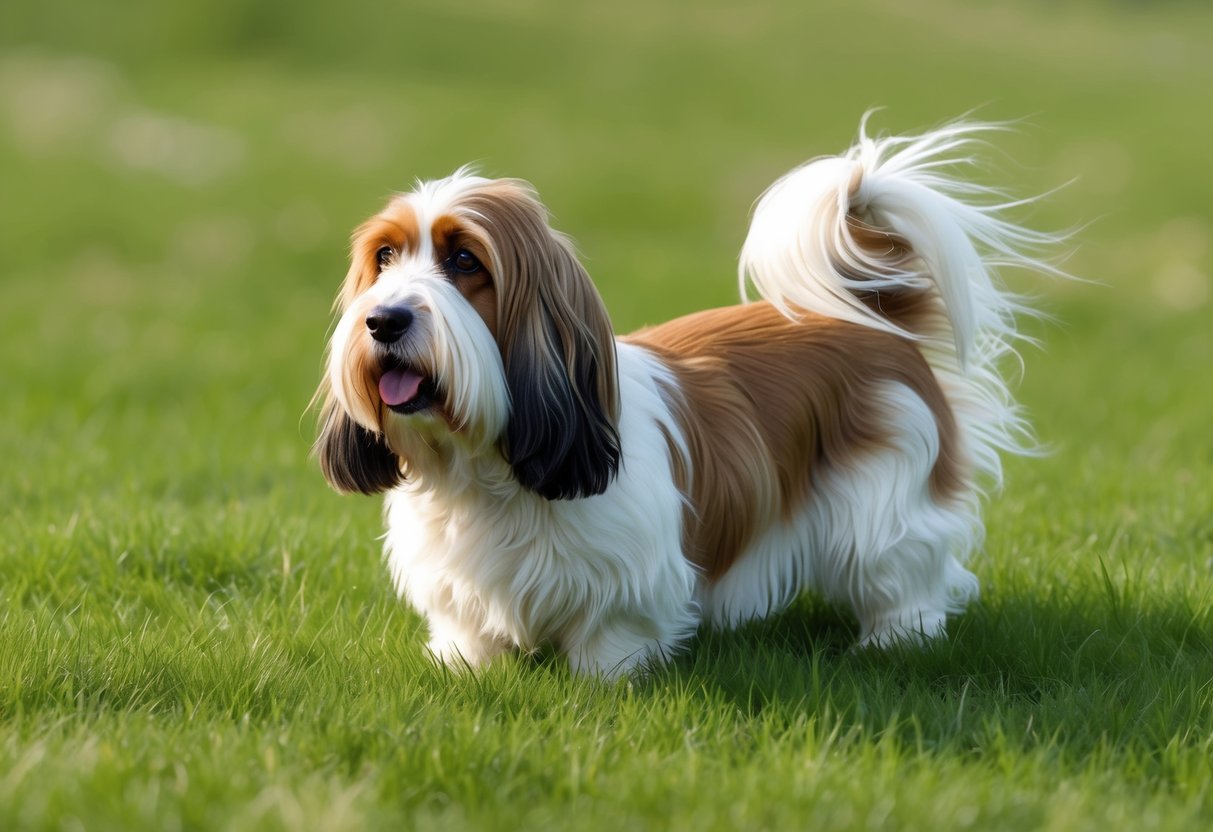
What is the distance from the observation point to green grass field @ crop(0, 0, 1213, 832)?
290 cm

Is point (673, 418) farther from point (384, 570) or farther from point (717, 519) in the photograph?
point (384, 570)

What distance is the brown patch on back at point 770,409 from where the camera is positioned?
3971mm

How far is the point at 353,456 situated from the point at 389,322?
58 centimetres

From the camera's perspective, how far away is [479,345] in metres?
3.28

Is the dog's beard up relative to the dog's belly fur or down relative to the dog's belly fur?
up

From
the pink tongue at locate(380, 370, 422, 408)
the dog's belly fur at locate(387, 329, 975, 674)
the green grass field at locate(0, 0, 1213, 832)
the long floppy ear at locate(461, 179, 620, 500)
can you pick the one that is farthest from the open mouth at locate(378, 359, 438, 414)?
the green grass field at locate(0, 0, 1213, 832)

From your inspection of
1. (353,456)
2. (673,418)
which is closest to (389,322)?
(353,456)

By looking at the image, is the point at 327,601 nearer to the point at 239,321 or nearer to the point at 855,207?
the point at 855,207

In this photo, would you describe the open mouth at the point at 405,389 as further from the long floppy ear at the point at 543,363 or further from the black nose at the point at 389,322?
the long floppy ear at the point at 543,363

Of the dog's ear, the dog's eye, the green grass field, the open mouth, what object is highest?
the dog's eye

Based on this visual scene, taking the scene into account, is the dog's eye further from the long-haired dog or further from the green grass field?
the green grass field

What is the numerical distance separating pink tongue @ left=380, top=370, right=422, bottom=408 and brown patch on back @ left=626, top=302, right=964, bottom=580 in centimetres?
90

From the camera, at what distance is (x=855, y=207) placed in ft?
14.5

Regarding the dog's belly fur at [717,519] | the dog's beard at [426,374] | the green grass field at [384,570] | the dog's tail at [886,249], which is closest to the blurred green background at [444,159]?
the green grass field at [384,570]
